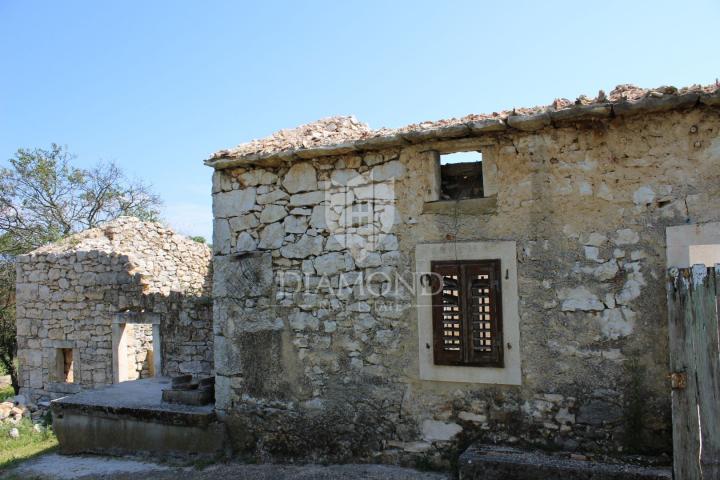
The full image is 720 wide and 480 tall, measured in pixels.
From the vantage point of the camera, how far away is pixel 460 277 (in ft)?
16.6

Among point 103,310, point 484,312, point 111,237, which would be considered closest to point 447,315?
point 484,312

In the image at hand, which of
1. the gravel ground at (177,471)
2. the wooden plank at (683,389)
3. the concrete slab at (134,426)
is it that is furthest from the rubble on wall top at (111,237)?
the wooden plank at (683,389)

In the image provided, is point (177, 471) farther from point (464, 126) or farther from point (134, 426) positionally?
point (464, 126)

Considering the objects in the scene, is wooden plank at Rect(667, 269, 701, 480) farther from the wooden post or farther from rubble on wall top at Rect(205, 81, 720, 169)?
rubble on wall top at Rect(205, 81, 720, 169)

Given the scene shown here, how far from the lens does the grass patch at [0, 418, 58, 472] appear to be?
273 inches

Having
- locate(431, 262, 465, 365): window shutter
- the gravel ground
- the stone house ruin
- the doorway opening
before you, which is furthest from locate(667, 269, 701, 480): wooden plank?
the doorway opening

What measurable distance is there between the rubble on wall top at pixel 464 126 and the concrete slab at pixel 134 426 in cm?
284

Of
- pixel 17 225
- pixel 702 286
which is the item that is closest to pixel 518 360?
pixel 702 286

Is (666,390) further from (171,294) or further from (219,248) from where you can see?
(171,294)

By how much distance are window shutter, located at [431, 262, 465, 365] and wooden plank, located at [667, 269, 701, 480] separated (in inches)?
65.9

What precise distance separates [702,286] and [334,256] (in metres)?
3.20

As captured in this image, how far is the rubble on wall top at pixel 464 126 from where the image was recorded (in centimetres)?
436

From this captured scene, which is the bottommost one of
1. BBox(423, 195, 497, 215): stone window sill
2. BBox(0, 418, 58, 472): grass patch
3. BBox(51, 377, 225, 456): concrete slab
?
BBox(0, 418, 58, 472): grass patch

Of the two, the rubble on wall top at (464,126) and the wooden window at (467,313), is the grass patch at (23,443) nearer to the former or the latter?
the rubble on wall top at (464,126)
